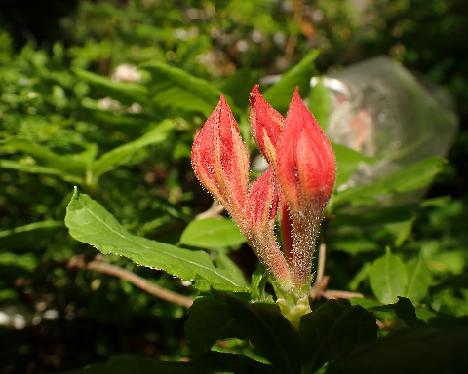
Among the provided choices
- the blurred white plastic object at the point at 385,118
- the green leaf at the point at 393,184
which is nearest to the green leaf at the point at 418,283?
the green leaf at the point at 393,184

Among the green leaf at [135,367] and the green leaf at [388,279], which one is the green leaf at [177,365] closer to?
the green leaf at [135,367]

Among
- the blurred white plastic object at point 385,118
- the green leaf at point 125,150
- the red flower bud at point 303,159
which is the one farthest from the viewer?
the blurred white plastic object at point 385,118

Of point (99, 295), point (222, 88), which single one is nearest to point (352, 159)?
point (222, 88)

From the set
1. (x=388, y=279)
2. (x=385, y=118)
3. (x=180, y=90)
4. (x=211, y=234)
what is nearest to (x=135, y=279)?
(x=211, y=234)

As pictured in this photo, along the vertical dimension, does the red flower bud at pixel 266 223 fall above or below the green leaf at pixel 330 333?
above

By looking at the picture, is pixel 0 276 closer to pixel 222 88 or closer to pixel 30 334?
pixel 30 334
